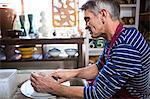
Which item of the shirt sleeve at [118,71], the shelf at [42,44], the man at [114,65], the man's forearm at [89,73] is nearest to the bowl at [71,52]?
the shelf at [42,44]

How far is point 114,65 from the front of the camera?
0.87m

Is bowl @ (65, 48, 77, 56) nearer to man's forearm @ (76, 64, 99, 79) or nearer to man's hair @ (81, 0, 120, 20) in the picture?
man's forearm @ (76, 64, 99, 79)

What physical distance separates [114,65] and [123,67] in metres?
0.04

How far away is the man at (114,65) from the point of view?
859 millimetres

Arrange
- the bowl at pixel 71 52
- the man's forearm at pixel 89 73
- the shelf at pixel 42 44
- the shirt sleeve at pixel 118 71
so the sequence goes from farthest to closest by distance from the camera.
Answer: the bowl at pixel 71 52
the shelf at pixel 42 44
the man's forearm at pixel 89 73
the shirt sleeve at pixel 118 71

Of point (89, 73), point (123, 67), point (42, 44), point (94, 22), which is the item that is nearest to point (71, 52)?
point (42, 44)

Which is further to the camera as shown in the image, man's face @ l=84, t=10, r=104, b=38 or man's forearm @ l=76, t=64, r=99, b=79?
man's forearm @ l=76, t=64, r=99, b=79

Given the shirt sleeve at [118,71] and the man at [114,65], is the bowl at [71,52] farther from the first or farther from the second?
the shirt sleeve at [118,71]

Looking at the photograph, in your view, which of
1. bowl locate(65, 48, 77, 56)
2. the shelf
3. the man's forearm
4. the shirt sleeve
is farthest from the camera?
bowl locate(65, 48, 77, 56)

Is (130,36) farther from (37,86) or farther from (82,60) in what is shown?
(82,60)

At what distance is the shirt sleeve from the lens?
854mm

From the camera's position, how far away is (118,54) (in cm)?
87

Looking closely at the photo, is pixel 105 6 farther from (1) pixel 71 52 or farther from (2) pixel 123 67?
(1) pixel 71 52

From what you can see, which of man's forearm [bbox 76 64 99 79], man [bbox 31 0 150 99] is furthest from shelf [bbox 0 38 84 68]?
man [bbox 31 0 150 99]
